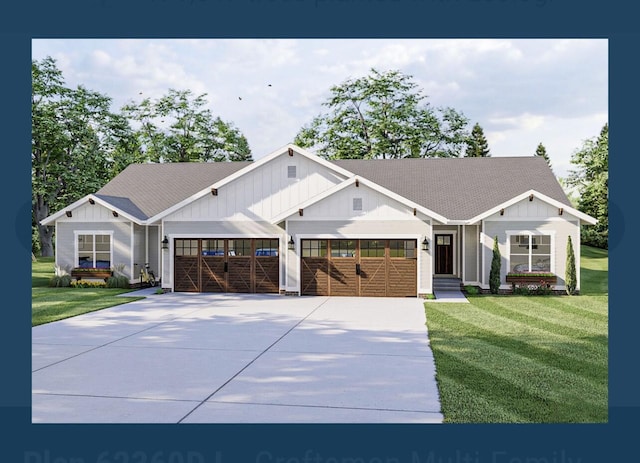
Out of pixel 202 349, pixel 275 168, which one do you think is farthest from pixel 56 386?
pixel 275 168

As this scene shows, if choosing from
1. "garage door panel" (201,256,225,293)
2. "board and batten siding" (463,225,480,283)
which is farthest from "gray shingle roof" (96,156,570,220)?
"garage door panel" (201,256,225,293)

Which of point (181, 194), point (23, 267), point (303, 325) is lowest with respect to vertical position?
point (303, 325)

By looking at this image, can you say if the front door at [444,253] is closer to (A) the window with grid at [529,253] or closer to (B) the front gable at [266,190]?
(A) the window with grid at [529,253]

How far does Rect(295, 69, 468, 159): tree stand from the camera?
1435 inches

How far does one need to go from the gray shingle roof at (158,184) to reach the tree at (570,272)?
14043 millimetres

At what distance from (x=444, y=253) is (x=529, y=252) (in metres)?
3.71

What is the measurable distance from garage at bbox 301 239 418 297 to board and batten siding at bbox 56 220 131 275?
6.85 m

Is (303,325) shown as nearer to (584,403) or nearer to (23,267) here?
(584,403)

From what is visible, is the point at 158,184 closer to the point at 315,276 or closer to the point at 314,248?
the point at 314,248

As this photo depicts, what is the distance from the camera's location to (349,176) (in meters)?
18.6

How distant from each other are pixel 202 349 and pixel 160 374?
1745 mm

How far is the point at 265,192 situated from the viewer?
19031 millimetres

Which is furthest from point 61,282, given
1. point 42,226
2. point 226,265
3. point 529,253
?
point 42,226

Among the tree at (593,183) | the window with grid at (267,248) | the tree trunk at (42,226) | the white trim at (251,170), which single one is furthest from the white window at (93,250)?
the tree at (593,183)
